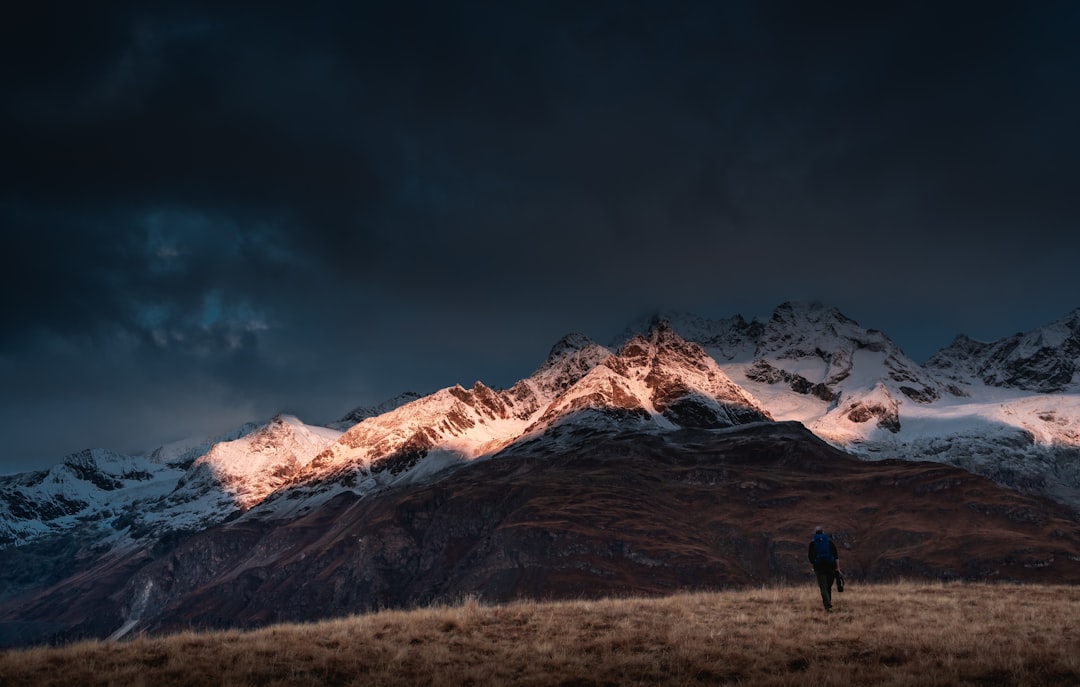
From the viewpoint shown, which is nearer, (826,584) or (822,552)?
(826,584)

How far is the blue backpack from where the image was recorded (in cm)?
2492

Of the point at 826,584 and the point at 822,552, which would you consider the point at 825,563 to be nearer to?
the point at 822,552

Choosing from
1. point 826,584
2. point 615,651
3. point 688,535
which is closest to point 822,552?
point 826,584

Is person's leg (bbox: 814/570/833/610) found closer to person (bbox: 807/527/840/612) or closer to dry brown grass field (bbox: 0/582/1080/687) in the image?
person (bbox: 807/527/840/612)

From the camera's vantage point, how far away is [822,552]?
25078 mm

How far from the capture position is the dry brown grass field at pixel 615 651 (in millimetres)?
16094

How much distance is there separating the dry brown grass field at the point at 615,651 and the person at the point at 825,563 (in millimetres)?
688

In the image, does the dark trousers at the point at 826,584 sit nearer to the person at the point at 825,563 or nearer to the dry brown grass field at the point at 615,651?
the person at the point at 825,563

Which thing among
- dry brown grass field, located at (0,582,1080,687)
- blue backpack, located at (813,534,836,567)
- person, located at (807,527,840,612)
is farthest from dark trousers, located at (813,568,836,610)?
dry brown grass field, located at (0,582,1080,687)

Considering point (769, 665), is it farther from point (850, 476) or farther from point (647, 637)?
point (850, 476)

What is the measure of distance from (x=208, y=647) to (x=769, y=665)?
13.4m

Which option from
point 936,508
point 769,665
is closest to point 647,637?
point 769,665

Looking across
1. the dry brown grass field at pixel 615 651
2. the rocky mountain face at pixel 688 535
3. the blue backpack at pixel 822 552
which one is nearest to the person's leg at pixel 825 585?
the blue backpack at pixel 822 552

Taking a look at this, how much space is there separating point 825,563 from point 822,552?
16.6 inches
